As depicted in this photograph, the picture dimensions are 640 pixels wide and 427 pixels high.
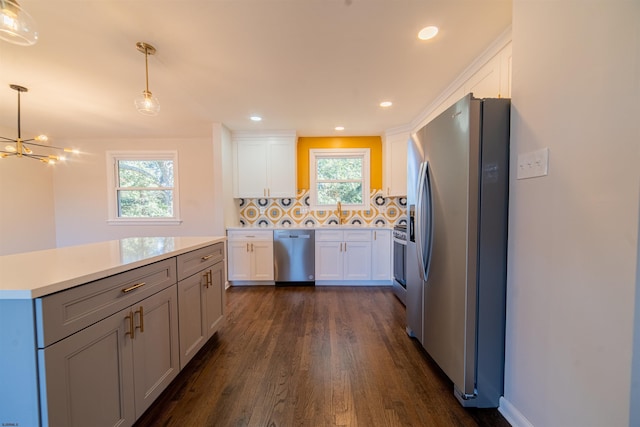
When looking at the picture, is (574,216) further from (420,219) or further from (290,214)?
(290,214)

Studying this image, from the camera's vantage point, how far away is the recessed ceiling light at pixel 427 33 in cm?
157

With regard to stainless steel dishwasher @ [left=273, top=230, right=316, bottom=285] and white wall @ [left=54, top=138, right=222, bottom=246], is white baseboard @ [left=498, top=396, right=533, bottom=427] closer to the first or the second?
stainless steel dishwasher @ [left=273, top=230, right=316, bottom=285]

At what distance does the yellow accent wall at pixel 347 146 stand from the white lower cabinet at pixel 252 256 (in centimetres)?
128

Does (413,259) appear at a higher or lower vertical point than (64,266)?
lower

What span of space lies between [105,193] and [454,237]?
5411 mm

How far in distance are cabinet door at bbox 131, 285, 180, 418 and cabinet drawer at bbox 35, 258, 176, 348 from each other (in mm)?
87

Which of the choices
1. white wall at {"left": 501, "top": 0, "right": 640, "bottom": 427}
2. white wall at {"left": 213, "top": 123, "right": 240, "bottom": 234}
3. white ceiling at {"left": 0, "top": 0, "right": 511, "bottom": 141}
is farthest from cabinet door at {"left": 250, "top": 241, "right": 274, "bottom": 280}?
white wall at {"left": 501, "top": 0, "right": 640, "bottom": 427}

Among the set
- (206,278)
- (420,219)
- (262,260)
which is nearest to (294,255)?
(262,260)

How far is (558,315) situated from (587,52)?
107cm

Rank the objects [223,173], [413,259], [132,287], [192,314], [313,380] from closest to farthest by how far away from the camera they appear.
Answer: [132,287] → [313,380] → [192,314] → [413,259] → [223,173]

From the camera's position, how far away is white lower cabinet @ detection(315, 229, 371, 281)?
137 inches

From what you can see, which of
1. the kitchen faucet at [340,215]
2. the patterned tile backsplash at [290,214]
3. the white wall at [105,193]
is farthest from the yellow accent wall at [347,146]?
the white wall at [105,193]

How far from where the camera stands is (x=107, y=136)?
401 cm

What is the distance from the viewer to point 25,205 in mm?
3711
